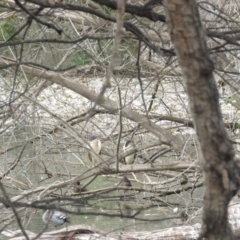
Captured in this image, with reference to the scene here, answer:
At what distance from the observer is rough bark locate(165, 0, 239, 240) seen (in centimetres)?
126

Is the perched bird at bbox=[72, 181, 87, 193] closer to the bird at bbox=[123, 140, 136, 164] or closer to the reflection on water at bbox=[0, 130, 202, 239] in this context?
the reflection on water at bbox=[0, 130, 202, 239]

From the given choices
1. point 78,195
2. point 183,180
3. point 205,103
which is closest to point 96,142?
point 78,195

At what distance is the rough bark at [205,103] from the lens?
1265 millimetres

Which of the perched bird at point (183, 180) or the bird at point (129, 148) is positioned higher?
the bird at point (129, 148)

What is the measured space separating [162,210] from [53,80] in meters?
1.78

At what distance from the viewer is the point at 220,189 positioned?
1378mm

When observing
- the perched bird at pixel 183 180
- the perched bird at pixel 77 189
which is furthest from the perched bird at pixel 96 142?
the perched bird at pixel 183 180

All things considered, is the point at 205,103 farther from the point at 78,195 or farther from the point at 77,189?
the point at 77,189

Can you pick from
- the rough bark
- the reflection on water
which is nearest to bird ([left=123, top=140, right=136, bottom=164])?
the reflection on water

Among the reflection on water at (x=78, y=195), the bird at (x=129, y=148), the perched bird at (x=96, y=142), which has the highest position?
the perched bird at (x=96, y=142)

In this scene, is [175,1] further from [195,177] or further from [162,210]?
[162,210]

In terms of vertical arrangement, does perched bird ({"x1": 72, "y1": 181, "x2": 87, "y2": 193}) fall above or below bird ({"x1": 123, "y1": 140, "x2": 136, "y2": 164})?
below

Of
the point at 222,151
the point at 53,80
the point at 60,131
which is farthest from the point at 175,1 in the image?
the point at 60,131

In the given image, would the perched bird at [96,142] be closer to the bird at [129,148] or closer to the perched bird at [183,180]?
the bird at [129,148]
